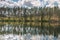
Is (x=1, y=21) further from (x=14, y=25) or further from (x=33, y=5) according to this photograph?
(x=33, y=5)

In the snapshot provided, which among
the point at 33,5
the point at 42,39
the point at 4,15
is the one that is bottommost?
the point at 42,39

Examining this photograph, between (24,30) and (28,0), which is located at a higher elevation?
(28,0)

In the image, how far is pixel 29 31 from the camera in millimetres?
1280

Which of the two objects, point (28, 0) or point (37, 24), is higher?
point (28, 0)

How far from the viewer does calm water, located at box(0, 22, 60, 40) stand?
1.26 meters

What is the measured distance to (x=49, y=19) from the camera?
127cm

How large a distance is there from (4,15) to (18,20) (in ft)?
0.54

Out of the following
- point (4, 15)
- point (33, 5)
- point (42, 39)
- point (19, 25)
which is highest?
point (33, 5)

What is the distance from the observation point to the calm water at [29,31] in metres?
1.26

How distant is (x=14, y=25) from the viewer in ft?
4.20

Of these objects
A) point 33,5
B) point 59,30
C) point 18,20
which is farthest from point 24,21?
point 59,30

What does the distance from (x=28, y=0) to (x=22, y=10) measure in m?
0.13

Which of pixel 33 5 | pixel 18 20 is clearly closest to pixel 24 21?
pixel 18 20

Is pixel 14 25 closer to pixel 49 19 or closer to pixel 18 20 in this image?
pixel 18 20
